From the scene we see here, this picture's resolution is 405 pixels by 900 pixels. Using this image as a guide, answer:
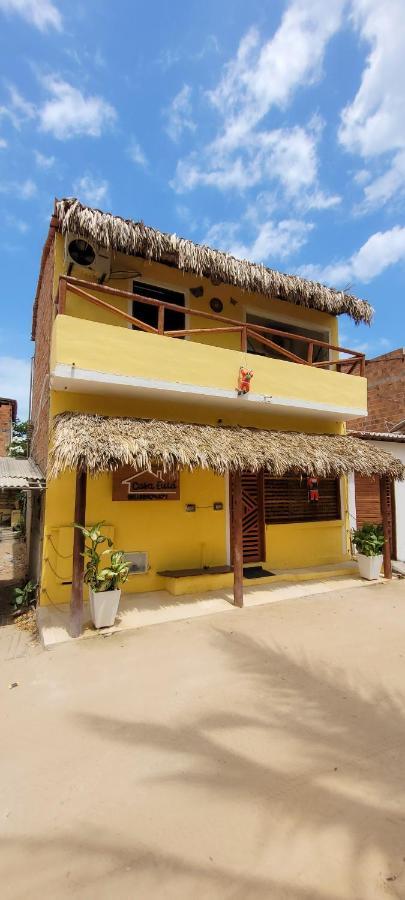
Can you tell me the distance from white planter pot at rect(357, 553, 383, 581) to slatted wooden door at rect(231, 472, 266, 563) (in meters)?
2.36

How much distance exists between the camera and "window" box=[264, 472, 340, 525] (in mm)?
10195

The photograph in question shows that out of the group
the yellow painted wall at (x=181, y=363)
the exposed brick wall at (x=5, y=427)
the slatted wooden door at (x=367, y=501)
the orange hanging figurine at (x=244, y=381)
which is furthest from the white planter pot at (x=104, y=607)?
the exposed brick wall at (x=5, y=427)

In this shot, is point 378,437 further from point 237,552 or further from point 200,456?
point 200,456

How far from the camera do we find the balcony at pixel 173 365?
23.1ft

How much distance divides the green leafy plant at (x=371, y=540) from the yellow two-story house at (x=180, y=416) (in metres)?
1.19

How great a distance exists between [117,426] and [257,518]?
4738 millimetres

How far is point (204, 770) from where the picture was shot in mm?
3291

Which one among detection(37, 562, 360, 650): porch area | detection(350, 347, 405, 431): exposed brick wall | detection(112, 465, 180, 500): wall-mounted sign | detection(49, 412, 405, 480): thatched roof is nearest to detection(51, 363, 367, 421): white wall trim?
detection(49, 412, 405, 480): thatched roof

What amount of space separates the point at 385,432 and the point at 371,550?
25.3 feet

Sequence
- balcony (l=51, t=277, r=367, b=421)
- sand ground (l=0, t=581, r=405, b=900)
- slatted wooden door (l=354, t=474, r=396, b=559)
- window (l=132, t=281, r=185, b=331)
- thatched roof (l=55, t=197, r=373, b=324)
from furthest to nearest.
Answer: slatted wooden door (l=354, t=474, r=396, b=559), window (l=132, t=281, r=185, b=331), thatched roof (l=55, t=197, r=373, b=324), balcony (l=51, t=277, r=367, b=421), sand ground (l=0, t=581, r=405, b=900)

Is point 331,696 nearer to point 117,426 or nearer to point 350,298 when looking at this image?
point 117,426

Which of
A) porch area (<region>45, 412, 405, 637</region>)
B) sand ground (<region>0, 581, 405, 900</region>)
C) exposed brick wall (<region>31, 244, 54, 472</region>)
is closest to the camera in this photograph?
sand ground (<region>0, 581, 405, 900</region>)

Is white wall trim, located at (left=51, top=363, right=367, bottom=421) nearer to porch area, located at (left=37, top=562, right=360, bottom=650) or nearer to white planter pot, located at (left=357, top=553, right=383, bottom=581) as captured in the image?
white planter pot, located at (left=357, top=553, right=383, bottom=581)

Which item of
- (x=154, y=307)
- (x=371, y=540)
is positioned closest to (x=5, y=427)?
(x=154, y=307)
